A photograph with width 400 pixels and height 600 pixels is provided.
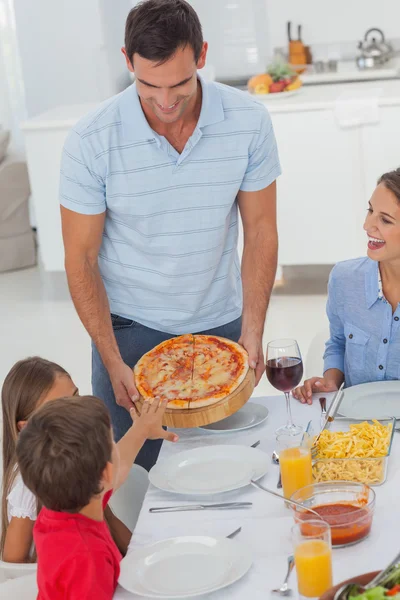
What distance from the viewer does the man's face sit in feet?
6.44

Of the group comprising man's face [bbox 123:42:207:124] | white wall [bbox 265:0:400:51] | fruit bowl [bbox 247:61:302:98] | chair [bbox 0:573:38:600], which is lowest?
chair [bbox 0:573:38:600]

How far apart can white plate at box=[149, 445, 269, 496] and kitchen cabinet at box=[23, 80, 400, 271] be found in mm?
3182

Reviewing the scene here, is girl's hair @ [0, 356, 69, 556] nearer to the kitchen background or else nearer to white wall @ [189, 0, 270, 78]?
the kitchen background

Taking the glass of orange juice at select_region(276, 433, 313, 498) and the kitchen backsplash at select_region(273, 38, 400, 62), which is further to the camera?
the kitchen backsplash at select_region(273, 38, 400, 62)

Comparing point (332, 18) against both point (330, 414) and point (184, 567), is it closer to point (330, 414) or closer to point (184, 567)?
point (330, 414)

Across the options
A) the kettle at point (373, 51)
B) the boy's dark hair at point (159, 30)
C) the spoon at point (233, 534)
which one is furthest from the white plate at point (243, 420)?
the kettle at point (373, 51)

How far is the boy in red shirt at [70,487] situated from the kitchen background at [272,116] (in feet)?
9.51

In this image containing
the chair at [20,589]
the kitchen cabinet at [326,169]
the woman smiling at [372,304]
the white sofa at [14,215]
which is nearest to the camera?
the chair at [20,589]

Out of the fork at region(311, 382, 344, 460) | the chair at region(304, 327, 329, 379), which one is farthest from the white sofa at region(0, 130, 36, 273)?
the fork at region(311, 382, 344, 460)

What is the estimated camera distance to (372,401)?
2078 millimetres

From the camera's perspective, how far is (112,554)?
5.27 feet

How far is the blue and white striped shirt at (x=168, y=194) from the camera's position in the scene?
2.19m

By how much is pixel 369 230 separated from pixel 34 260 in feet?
14.7

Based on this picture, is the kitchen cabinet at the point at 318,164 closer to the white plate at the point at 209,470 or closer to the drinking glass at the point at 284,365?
the drinking glass at the point at 284,365
